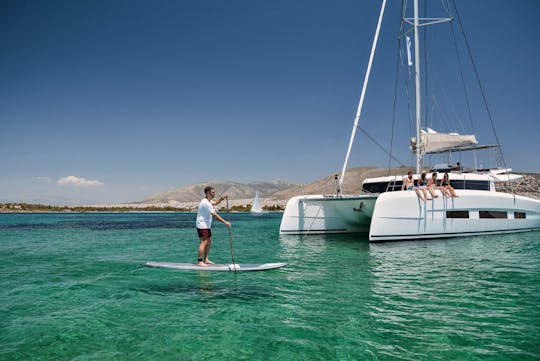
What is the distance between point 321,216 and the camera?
1995 cm

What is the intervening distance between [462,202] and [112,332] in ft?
52.4

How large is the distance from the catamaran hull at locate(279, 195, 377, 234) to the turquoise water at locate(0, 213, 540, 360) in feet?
23.1

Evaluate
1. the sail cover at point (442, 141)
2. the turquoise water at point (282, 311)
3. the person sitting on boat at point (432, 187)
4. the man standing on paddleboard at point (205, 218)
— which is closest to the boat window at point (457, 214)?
the person sitting on boat at point (432, 187)

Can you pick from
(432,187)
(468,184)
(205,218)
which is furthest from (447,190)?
(205,218)

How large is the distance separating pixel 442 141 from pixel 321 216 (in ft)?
25.0

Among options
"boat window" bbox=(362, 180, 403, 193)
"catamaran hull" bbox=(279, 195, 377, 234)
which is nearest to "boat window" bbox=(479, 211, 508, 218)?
"boat window" bbox=(362, 180, 403, 193)

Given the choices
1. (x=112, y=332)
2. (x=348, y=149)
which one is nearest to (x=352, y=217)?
(x=348, y=149)

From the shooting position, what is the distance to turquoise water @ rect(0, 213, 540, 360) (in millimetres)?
4727

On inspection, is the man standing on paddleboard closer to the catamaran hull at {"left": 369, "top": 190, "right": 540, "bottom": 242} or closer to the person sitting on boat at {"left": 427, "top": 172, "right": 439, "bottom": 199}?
the catamaran hull at {"left": 369, "top": 190, "right": 540, "bottom": 242}

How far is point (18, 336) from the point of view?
5.29 m

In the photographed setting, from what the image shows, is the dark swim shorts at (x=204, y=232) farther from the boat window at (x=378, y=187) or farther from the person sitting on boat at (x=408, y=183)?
the boat window at (x=378, y=187)

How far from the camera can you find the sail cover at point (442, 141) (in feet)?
63.6

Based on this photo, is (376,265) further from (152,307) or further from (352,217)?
(352,217)

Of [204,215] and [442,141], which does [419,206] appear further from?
[204,215]
